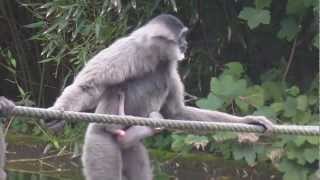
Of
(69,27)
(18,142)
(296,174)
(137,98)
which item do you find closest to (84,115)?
(137,98)

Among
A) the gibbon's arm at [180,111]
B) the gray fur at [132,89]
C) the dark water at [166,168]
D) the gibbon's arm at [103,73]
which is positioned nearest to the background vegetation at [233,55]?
the dark water at [166,168]

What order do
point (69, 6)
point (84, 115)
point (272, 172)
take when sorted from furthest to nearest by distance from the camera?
point (69, 6)
point (272, 172)
point (84, 115)

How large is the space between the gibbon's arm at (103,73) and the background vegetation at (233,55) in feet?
7.71

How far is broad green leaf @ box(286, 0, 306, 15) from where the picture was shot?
7359 mm

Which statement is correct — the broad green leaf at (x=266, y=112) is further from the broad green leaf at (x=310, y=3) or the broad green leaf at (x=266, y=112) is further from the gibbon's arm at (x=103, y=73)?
the gibbon's arm at (x=103, y=73)

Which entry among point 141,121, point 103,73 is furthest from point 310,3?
point 141,121

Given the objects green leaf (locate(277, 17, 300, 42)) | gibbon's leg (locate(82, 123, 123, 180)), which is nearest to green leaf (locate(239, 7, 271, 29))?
green leaf (locate(277, 17, 300, 42))

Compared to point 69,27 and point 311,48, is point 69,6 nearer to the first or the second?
point 69,27

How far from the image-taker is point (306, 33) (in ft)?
25.4

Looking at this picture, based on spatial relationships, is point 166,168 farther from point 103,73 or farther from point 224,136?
point 103,73

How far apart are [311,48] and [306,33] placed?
0.14 meters

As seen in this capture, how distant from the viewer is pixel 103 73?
471 cm

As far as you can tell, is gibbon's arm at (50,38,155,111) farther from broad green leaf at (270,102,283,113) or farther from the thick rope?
broad green leaf at (270,102,283,113)

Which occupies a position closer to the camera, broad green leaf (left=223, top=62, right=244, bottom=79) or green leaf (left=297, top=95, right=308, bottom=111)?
green leaf (left=297, top=95, right=308, bottom=111)
